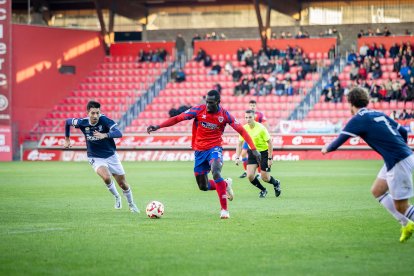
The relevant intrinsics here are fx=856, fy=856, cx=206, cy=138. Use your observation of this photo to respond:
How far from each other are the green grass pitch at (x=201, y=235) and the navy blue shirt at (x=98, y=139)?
1168 millimetres

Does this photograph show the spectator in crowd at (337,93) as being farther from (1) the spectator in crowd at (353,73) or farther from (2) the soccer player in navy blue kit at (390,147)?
(2) the soccer player in navy blue kit at (390,147)

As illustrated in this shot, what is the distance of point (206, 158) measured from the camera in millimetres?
15555

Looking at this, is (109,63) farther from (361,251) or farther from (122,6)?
(361,251)

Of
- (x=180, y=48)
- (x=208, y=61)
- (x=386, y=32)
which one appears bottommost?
(x=208, y=61)

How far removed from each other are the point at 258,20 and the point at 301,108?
732 centimetres

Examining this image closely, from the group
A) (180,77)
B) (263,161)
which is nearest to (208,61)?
(180,77)

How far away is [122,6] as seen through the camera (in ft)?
189

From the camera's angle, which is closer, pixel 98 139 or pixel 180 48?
pixel 98 139

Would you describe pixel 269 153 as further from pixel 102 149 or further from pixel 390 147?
pixel 390 147

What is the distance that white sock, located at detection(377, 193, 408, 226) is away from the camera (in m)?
11.5

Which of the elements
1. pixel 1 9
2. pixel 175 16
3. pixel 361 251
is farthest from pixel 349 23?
pixel 361 251

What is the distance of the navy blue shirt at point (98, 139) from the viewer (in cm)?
1680

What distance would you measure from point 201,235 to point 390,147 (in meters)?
3.05

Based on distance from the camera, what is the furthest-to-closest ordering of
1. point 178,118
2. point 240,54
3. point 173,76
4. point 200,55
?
point 200,55
point 173,76
point 240,54
point 178,118
